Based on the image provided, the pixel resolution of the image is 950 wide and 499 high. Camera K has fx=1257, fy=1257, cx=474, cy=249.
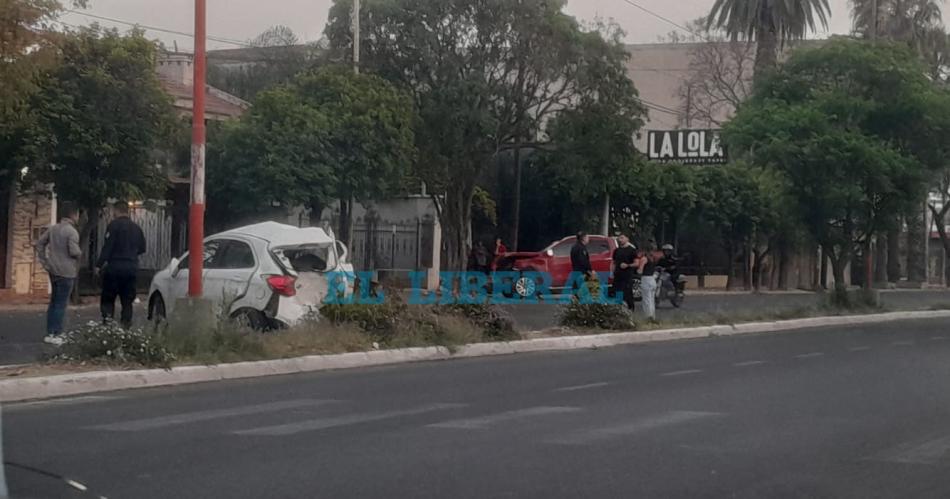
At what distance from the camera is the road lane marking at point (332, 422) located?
410 inches

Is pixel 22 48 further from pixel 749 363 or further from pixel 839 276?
pixel 839 276

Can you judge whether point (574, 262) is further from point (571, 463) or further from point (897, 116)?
point (571, 463)

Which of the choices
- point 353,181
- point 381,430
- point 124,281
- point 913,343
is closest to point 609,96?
point 353,181

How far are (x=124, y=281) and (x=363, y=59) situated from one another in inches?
795

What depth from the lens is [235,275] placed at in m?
16.9

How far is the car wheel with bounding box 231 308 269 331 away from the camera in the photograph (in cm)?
1655

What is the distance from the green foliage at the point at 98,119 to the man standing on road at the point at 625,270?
395 inches

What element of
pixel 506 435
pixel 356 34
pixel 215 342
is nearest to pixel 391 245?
pixel 356 34

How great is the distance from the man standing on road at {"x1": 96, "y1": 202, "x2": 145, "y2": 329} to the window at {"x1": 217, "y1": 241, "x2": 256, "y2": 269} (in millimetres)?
1303

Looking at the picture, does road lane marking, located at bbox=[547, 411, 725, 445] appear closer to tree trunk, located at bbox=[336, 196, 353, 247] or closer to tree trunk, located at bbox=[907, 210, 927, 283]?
tree trunk, located at bbox=[336, 196, 353, 247]

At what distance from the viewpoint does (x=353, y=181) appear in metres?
30.3

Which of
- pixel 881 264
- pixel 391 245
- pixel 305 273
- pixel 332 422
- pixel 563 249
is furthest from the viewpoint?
pixel 881 264

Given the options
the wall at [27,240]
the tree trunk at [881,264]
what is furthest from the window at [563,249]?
the tree trunk at [881,264]

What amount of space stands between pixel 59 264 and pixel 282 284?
9.24ft
